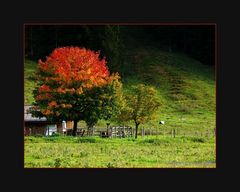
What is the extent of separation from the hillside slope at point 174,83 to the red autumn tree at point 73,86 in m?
0.79

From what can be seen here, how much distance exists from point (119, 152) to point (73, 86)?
589cm

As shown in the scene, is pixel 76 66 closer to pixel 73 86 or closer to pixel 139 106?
pixel 73 86

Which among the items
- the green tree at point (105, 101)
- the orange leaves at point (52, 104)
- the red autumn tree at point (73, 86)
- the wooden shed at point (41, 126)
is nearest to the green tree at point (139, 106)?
the green tree at point (105, 101)

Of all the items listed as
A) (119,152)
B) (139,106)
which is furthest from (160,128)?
Result: (119,152)

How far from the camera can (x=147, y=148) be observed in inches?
1403

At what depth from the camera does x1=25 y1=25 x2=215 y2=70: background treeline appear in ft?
121

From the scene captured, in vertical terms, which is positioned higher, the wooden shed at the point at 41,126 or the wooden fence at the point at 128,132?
the wooden shed at the point at 41,126

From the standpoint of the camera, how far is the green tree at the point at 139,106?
39219 mm

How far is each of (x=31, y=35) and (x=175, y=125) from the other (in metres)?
9.91

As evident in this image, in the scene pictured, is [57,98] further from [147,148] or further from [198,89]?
[198,89]

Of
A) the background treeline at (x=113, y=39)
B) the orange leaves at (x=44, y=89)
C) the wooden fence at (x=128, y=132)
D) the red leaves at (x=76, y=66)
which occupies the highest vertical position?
the background treeline at (x=113, y=39)

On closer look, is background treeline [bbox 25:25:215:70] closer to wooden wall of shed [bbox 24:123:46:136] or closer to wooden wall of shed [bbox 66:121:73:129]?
wooden wall of shed [bbox 24:123:46:136]

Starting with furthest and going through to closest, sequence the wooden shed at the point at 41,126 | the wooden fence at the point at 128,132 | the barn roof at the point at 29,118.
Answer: the wooden fence at the point at 128,132
the barn roof at the point at 29,118
the wooden shed at the point at 41,126

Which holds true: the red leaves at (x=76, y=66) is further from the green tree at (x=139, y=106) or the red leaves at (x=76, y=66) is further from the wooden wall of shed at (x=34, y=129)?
the wooden wall of shed at (x=34, y=129)
